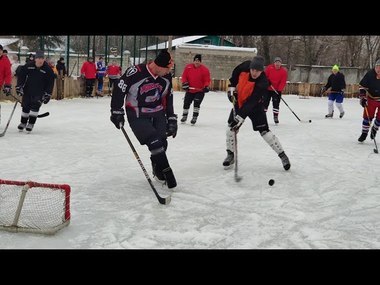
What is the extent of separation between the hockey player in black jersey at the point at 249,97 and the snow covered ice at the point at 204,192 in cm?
40

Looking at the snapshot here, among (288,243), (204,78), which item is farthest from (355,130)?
(288,243)

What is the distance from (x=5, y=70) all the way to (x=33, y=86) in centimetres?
69

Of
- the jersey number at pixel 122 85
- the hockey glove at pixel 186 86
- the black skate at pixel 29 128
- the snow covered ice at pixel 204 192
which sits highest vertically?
the jersey number at pixel 122 85

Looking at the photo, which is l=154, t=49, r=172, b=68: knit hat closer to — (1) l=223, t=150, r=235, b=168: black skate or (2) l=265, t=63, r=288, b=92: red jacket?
(1) l=223, t=150, r=235, b=168: black skate

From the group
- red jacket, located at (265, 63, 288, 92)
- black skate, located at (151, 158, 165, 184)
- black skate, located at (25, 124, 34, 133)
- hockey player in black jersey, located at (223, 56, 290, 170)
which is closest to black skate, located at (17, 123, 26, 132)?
black skate, located at (25, 124, 34, 133)

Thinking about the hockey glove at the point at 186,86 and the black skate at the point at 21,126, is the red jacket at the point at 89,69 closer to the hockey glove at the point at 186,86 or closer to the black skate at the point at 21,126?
the hockey glove at the point at 186,86

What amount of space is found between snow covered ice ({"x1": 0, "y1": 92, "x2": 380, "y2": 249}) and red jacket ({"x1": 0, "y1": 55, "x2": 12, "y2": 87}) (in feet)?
3.06

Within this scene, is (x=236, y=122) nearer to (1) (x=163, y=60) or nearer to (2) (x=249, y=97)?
(2) (x=249, y=97)

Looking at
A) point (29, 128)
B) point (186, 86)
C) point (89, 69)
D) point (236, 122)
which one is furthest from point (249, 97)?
point (89, 69)

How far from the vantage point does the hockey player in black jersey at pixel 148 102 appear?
447 cm

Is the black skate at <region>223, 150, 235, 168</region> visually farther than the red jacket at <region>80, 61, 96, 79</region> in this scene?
No

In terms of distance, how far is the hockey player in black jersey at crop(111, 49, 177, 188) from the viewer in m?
4.47

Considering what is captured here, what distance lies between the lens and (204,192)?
4719 millimetres

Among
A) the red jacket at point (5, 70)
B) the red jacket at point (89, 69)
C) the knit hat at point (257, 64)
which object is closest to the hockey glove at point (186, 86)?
the red jacket at point (5, 70)
